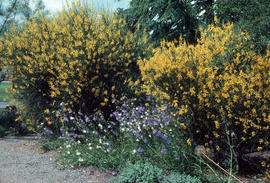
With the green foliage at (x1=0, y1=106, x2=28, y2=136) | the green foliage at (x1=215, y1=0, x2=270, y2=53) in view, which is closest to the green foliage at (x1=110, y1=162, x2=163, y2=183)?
Answer: the green foliage at (x1=215, y1=0, x2=270, y2=53)

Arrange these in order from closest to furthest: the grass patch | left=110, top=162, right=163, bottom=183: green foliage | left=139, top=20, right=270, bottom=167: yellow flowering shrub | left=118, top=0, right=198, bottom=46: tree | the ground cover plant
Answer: left=110, top=162, right=163, bottom=183: green foliage, left=139, top=20, right=270, bottom=167: yellow flowering shrub, the ground cover plant, the grass patch, left=118, top=0, right=198, bottom=46: tree

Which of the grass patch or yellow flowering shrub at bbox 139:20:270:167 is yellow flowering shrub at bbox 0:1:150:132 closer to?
the grass patch

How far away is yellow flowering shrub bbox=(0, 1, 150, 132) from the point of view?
5.92m

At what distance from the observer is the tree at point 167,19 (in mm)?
12828

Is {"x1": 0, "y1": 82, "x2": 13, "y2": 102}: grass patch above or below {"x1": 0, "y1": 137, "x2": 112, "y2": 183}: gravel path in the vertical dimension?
above

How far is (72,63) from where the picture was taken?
5.66 metres

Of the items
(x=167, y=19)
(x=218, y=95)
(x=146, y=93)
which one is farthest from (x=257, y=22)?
(x=167, y=19)

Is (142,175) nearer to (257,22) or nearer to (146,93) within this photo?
(146,93)

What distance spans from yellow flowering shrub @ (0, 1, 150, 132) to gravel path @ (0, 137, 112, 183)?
2.67 ft

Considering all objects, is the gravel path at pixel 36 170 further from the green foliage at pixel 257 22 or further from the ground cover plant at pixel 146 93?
the green foliage at pixel 257 22

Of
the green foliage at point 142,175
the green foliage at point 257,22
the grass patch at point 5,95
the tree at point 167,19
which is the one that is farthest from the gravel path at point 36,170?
the tree at point 167,19

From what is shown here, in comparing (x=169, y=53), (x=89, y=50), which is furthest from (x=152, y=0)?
(x=169, y=53)

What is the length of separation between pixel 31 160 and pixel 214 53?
394 centimetres

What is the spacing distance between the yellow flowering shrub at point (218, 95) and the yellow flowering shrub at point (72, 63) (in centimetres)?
176
